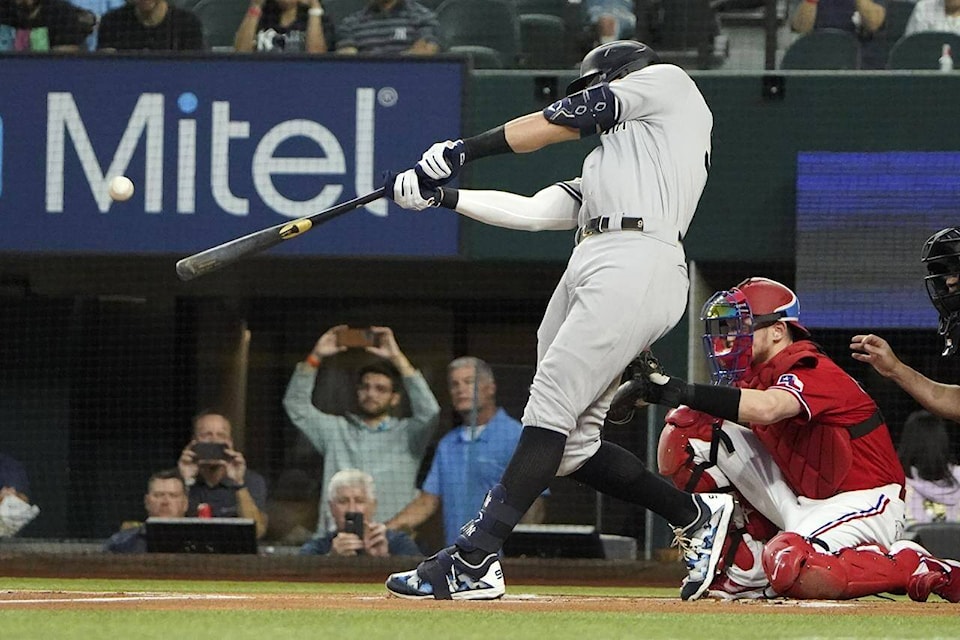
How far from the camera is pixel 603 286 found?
4543 millimetres

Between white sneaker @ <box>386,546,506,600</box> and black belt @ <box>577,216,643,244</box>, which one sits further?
black belt @ <box>577,216,643,244</box>

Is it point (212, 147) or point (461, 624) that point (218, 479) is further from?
point (461, 624)

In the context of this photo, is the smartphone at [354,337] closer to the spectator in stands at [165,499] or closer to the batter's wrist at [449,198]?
the spectator in stands at [165,499]

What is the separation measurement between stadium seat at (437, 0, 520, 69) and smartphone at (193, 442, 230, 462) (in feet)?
7.72

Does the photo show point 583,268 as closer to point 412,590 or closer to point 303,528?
point 412,590

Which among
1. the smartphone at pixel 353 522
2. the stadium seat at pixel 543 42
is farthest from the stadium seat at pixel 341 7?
the smartphone at pixel 353 522

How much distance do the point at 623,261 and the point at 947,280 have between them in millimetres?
1132

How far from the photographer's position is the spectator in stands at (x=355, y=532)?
7934mm

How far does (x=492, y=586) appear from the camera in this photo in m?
4.48

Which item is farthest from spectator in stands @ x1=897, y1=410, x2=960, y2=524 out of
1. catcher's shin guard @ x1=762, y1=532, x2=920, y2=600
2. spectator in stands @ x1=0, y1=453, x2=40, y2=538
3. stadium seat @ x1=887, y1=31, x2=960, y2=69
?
spectator in stands @ x1=0, y1=453, x2=40, y2=538

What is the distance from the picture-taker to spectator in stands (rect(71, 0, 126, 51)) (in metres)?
8.70

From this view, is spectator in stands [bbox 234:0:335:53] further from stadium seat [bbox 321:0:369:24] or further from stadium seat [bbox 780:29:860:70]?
stadium seat [bbox 780:29:860:70]

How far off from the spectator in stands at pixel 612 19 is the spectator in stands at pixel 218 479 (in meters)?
2.74

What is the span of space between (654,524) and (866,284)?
5.08 ft
